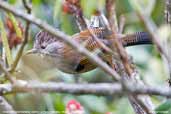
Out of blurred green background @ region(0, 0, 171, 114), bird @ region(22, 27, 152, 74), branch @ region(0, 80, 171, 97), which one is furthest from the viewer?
bird @ region(22, 27, 152, 74)

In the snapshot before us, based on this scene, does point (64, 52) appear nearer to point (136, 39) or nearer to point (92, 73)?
point (136, 39)

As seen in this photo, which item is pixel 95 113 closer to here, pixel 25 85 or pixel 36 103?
pixel 36 103

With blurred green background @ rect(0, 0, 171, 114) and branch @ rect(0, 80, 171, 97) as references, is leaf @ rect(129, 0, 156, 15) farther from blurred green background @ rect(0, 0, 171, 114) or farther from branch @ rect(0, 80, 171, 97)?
branch @ rect(0, 80, 171, 97)

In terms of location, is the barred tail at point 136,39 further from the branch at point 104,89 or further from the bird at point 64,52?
the branch at point 104,89

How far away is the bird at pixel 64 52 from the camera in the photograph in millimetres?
2457

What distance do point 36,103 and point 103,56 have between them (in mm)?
531

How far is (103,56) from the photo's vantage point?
7.41 feet

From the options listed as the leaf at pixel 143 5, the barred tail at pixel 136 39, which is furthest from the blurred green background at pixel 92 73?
the barred tail at pixel 136 39

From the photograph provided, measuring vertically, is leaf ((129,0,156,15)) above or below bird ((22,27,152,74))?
above

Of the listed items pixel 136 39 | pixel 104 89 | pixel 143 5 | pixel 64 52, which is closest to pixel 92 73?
pixel 64 52

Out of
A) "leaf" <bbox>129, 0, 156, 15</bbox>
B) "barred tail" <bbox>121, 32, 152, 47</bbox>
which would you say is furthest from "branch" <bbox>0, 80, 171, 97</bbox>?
"barred tail" <bbox>121, 32, 152, 47</bbox>

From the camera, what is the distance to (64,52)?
269 centimetres

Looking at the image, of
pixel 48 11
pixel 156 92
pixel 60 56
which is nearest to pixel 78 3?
pixel 156 92

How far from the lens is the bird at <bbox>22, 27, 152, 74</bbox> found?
2.46 metres
